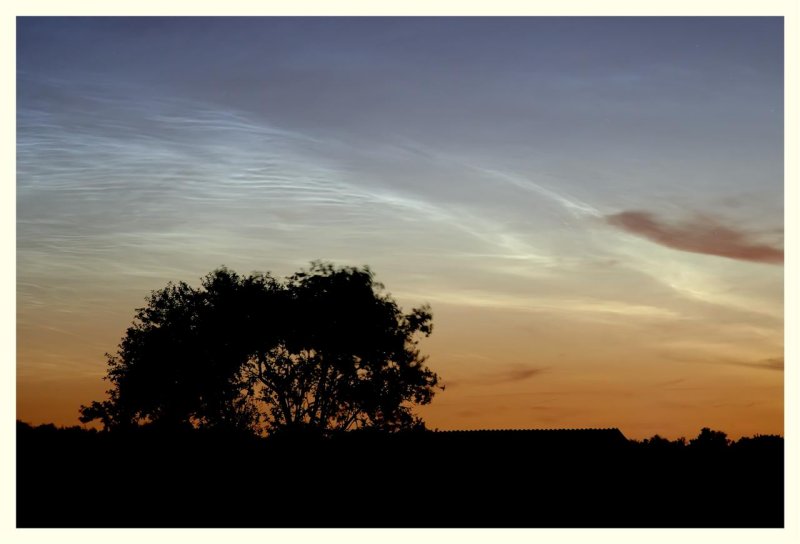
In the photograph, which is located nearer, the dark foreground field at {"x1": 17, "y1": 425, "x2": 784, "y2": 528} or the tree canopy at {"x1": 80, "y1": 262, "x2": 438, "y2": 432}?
the dark foreground field at {"x1": 17, "y1": 425, "x2": 784, "y2": 528}

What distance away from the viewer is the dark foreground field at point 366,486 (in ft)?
104

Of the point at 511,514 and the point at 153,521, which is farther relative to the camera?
the point at 511,514

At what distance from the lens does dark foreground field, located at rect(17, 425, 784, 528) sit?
31.8 meters

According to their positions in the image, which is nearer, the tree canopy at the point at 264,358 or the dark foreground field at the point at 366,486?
the dark foreground field at the point at 366,486

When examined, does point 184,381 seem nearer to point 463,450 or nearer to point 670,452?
point 463,450

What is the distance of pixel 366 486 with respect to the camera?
36312mm

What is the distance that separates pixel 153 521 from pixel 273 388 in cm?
2447

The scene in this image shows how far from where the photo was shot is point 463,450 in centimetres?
4106

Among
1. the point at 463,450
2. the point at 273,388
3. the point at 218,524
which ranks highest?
the point at 273,388

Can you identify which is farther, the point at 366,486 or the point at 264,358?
the point at 264,358

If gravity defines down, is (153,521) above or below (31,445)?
below
